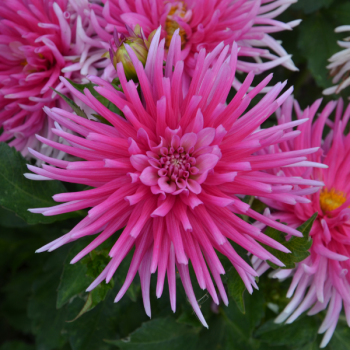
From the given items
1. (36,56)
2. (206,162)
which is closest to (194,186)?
(206,162)

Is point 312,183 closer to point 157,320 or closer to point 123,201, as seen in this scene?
point 123,201

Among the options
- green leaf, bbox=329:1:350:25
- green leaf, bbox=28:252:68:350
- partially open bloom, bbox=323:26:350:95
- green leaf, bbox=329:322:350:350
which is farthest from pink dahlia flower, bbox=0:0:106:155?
green leaf, bbox=329:322:350:350

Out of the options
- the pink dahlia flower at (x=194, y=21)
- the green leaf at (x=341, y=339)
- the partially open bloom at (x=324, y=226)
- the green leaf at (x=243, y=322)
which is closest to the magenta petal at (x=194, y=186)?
the partially open bloom at (x=324, y=226)

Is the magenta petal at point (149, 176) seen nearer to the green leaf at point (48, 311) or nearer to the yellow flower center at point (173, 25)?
the yellow flower center at point (173, 25)

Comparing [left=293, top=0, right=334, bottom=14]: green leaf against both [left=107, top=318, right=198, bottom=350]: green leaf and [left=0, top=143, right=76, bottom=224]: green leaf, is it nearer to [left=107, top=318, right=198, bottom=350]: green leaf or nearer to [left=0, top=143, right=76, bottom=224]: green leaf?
[left=0, top=143, right=76, bottom=224]: green leaf

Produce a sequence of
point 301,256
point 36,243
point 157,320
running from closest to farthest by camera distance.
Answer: point 301,256
point 157,320
point 36,243

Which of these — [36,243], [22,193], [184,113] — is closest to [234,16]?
[184,113]
